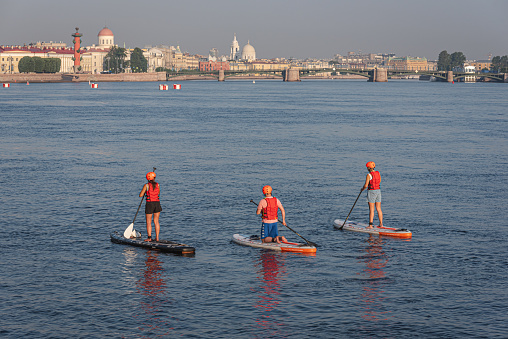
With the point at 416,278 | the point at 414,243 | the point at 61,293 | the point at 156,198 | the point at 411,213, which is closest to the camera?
the point at 61,293

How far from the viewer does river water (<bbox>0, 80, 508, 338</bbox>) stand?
15508mm

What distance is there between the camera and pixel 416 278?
60.0ft

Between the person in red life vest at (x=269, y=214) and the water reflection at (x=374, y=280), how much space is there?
248cm

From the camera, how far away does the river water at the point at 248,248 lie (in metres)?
15.5

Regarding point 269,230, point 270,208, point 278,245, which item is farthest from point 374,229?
point 270,208

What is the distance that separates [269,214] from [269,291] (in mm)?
3208

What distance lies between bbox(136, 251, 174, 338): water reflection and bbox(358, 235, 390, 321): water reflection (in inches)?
169

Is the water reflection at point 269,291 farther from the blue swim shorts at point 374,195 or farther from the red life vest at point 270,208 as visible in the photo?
the blue swim shorts at point 374,195

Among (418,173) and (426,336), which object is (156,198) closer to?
(426,336)

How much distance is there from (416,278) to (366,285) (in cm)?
145

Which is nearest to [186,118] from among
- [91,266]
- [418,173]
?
[418,173]

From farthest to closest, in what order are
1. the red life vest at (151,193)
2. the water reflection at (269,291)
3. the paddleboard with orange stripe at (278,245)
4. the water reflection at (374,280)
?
the paddleboard with orange stripe at (278,245) → the red life vest at (151,193) → the water reflection at (374,280) → the water reflection at (269,291)

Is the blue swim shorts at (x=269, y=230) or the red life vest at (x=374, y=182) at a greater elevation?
the red life vest at (x=374, y=182)

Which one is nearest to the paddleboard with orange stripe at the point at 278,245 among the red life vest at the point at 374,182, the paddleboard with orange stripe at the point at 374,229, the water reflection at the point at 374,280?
the water reflection at the point at 374,280
